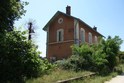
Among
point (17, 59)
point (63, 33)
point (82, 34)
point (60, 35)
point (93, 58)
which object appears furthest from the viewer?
point (82, 34)

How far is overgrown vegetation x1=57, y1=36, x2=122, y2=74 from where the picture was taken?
20.0m

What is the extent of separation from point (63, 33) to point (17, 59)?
20.7 m

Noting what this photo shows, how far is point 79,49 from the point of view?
22.0m

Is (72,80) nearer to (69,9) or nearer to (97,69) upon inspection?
(97,69)

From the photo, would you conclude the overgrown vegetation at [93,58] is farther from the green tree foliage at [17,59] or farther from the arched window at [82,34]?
the arched window at [82,34]

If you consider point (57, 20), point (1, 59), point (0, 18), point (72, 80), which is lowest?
point (72, 80)

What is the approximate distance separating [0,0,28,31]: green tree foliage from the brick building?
17429 millimetres

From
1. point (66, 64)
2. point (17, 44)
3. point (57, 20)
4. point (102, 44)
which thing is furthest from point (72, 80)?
point (57, 20)

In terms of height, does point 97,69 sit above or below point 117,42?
below

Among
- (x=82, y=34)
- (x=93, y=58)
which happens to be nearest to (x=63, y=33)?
(x=82, y=34)

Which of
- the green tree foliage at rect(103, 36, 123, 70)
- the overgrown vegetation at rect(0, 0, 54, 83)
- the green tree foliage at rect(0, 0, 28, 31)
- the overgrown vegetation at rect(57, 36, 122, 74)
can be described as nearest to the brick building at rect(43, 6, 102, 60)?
the green tree foliage at rect(103, 36, 123, 70)

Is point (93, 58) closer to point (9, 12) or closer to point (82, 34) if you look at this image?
point (9, 12)

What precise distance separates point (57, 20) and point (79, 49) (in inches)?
498

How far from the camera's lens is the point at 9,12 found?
→ 13031 millimetres
